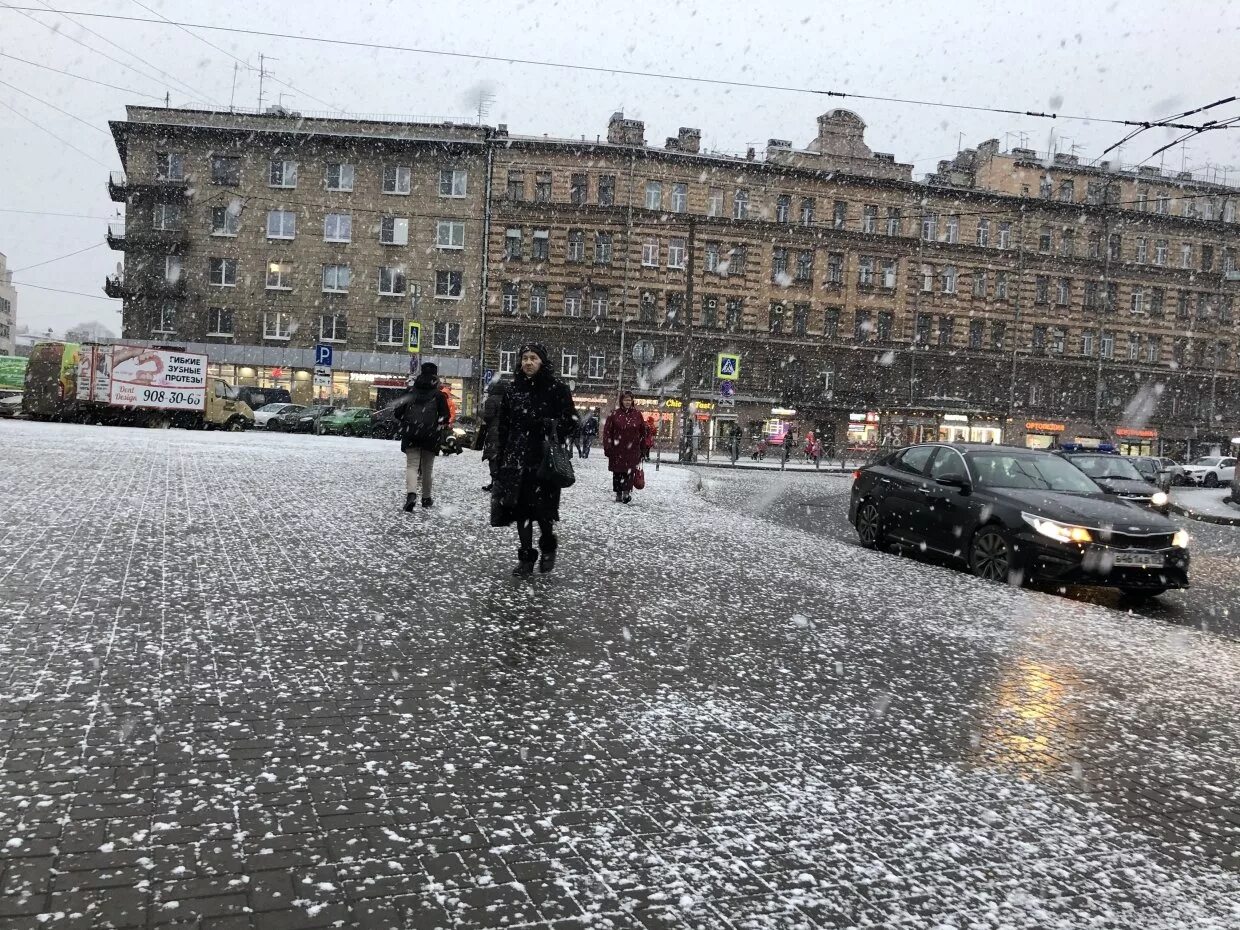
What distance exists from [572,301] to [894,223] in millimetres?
19039

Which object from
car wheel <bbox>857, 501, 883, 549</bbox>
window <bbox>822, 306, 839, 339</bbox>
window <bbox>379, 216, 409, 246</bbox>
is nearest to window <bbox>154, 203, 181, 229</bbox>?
window <bbox>379, 216, 409, 246</bbox>

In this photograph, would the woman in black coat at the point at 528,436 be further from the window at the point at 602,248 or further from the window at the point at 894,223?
the window at the point at 894,223

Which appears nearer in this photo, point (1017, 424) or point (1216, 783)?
point (1216, 783)

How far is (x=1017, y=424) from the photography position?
193 feet

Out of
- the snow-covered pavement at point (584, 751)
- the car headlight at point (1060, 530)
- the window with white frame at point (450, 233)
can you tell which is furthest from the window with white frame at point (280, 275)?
the car headlight at point (1060, 530)

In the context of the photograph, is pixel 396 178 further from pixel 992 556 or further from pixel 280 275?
pixel 992 556

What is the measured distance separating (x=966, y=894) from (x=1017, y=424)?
60.0 meters

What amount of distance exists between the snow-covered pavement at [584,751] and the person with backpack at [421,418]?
3.65 m

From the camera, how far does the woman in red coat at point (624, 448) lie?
1612 centimetres

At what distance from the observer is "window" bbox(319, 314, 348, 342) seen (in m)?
52.2

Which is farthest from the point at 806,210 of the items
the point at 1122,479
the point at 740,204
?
the point at 1122,479

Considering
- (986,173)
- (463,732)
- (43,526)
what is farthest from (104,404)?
(986,173)

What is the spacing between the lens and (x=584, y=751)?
13.9 ft

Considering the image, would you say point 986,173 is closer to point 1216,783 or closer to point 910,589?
point 910,589
